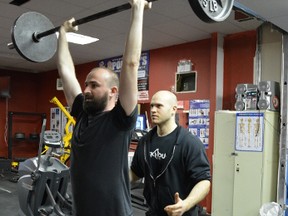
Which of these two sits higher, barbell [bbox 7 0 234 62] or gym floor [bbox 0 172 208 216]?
barbell [bbox 7 0 234 62]

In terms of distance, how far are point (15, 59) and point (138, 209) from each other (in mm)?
4881

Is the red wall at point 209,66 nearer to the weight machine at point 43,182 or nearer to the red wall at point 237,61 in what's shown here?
the red wall at point 237,61

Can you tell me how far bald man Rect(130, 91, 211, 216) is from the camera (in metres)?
2.01

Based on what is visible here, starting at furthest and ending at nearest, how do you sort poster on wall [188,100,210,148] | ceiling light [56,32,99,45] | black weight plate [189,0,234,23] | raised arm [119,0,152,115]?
ceiling light [56,32,99,45] < poster on wall [188,100,210,148] < black weight plate [189,0,234,23] < raised arm [119,0,152,115]

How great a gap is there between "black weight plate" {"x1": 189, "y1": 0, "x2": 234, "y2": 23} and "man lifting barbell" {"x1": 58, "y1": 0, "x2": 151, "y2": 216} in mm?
237

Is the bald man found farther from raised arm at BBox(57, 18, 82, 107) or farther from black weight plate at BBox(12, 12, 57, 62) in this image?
black weight plate at BBox(12, 12, 57, 62)

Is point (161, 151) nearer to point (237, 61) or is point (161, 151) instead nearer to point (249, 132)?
point (249, 132)

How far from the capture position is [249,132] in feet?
14.5

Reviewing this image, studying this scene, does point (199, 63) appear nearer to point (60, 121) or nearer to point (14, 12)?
point (14, 12)

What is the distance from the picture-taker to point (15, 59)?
7.95 m

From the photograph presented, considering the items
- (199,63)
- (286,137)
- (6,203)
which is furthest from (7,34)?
(286,137)

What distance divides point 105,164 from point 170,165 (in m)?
0.59

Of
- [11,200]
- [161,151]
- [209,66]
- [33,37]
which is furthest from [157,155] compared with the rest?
[11,200]

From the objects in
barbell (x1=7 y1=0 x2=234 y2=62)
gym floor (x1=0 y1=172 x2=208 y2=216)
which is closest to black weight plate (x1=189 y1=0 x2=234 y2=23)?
barbell (x1=7 y1=0 x2=234 y2=62)
